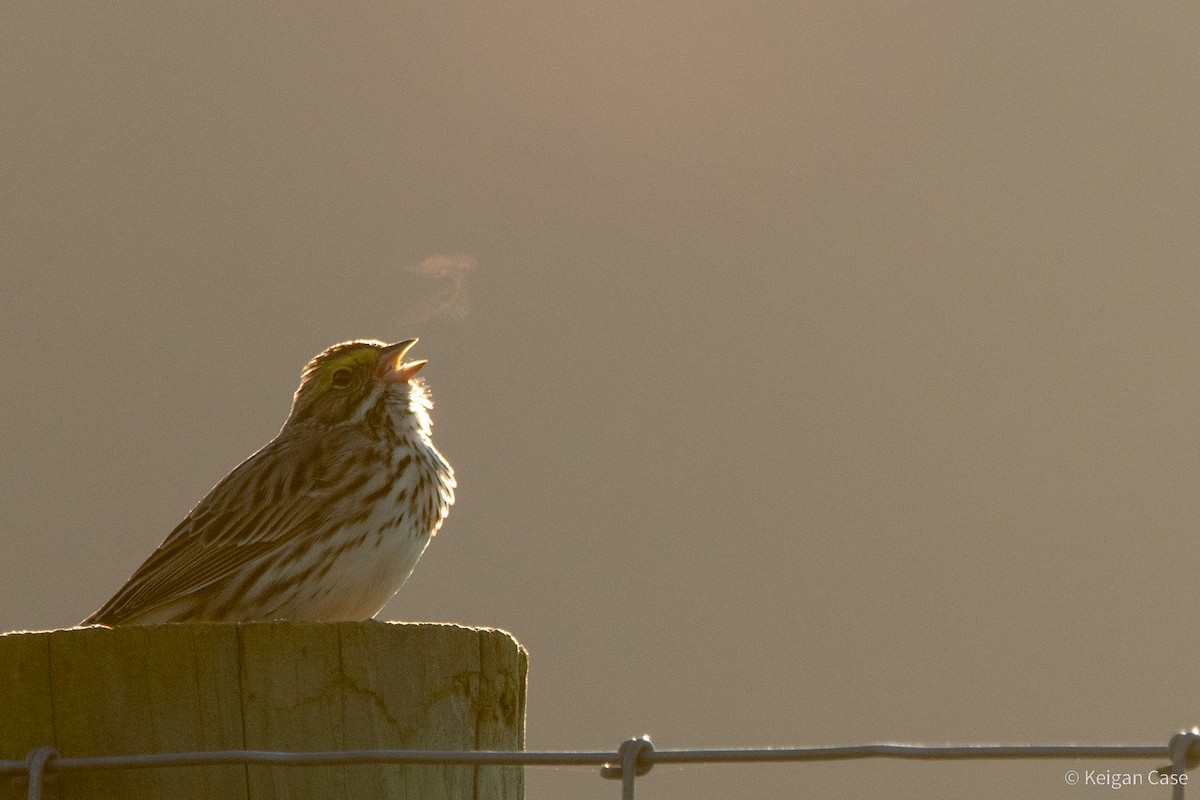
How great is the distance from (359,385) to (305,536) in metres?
1.44

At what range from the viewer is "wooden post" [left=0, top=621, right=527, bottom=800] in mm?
5609

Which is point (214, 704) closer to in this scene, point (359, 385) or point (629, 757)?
point (629, 757)

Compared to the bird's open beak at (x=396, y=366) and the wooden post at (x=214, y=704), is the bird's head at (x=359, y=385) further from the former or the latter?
the wooden post at (x=214, y=704)

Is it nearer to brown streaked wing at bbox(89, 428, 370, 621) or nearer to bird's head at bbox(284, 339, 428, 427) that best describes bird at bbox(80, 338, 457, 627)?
brown streaked wing at bbox(89, 428, 370, 621)

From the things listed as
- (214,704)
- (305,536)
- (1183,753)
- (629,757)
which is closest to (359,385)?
(305,536)

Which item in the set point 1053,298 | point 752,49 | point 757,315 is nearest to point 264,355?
point 757,315

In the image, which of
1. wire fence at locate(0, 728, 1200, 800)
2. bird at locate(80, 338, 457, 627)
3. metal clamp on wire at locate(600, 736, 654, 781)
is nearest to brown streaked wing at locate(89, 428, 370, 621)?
bird at locate(80, 338, 457, 627)

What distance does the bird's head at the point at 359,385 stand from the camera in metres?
10.0

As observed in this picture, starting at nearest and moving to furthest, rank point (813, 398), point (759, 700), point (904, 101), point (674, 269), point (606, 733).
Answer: point (606, 733), point (759, 700), point (813, 398), point (674, 269), point (904, 101)

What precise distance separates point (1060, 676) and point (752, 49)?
80.9 meters

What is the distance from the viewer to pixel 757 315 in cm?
9588

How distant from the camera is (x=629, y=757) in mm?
5379

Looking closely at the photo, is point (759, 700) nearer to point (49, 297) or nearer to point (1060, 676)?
point (1060, 676)

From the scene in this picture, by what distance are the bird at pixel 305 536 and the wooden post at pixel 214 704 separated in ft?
9.15
